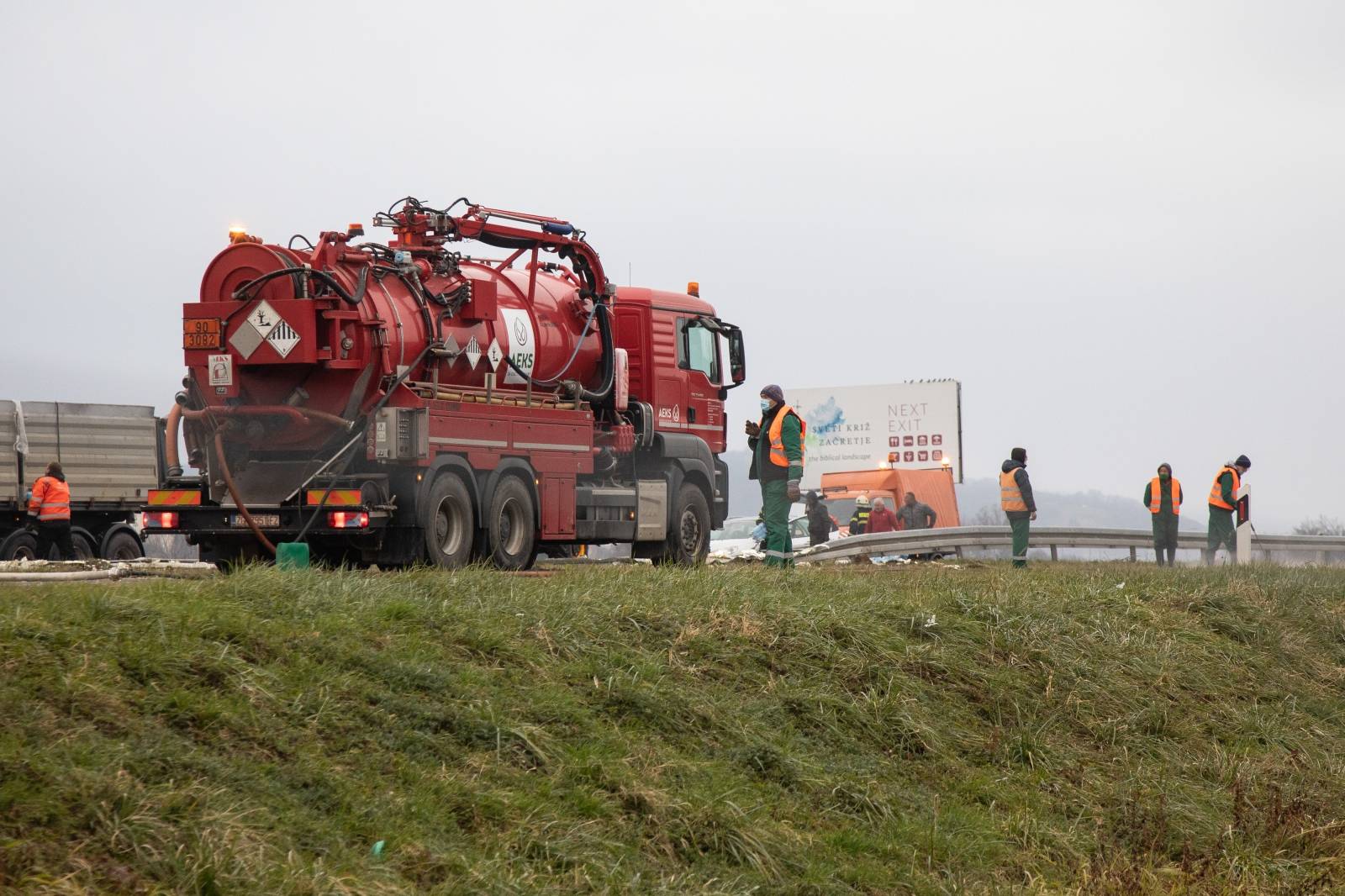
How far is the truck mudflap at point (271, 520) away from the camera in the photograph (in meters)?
14.7

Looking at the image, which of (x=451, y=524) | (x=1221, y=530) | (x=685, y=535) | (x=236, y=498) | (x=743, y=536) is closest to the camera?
(x=236, y=498)

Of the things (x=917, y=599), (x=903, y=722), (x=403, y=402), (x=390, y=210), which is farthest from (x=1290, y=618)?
(x=390, y=210)

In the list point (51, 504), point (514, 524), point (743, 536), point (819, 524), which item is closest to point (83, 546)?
point (51, 504)

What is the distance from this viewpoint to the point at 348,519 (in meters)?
14.7

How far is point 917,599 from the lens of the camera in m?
12.0

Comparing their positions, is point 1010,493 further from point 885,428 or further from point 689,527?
point 885,428

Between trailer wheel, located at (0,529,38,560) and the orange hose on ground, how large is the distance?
7.48 meters

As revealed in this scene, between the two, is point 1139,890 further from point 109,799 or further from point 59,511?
point 59,511

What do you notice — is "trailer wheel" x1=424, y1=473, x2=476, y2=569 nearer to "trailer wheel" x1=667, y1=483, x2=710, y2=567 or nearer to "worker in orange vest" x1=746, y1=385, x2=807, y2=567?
"worker in orange vest" x1=746, y1=385, x2=807, y2=567

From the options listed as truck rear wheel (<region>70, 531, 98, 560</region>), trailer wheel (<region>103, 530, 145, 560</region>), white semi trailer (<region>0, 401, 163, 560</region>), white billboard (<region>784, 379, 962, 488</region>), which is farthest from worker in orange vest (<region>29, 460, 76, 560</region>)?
white billboard (<region>784, 379, 962, 488</region>)

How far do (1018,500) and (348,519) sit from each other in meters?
10.8

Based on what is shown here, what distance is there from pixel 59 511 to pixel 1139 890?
16526 mm

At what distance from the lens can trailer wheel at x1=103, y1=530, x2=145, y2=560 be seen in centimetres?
2325

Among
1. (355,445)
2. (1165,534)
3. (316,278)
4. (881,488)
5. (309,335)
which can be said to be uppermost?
(316,278)
